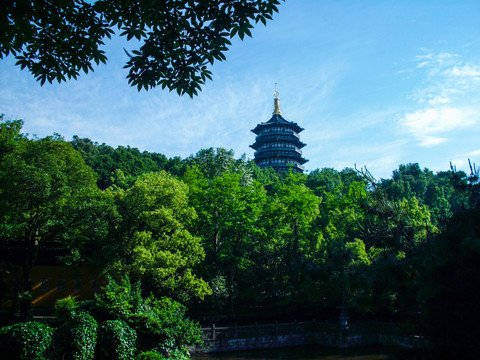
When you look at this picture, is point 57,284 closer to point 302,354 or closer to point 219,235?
point 219,235

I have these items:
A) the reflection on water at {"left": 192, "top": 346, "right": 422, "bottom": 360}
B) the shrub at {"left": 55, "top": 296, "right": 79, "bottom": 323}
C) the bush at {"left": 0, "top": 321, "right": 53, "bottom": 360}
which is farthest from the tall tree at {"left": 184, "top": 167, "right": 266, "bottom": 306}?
the bush at {"left": 0, "top": 321, "right": 53, "bottom": 360}

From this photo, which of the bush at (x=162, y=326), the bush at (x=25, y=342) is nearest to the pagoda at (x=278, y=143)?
the bush at (x=162, y=326)

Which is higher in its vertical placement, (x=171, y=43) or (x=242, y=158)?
(x=242, y=158)

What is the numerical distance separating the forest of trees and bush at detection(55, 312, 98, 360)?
108 centimetres

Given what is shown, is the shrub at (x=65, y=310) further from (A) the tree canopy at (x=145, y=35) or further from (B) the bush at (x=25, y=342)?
(A) the tree canopy at (x=145, y=35)

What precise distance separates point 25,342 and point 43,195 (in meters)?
8.53

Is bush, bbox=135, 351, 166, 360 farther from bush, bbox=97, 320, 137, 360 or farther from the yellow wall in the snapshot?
the yellow wall

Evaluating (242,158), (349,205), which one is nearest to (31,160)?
(349,205)

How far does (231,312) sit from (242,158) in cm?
1836

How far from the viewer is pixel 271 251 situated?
2434 cm

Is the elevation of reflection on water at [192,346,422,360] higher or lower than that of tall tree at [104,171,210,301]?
lower

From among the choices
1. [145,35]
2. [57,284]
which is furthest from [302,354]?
[145,35]

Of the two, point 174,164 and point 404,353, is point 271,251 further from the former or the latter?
point 174,164

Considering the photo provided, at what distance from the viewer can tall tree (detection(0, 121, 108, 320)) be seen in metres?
15.6
